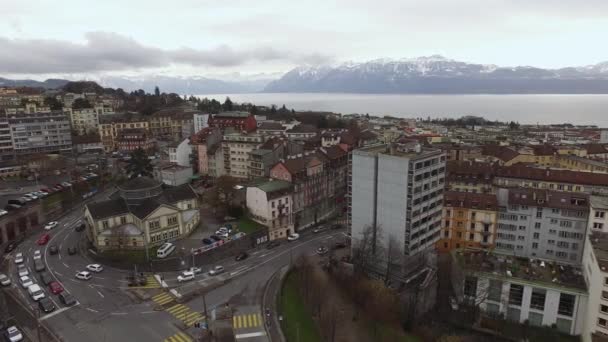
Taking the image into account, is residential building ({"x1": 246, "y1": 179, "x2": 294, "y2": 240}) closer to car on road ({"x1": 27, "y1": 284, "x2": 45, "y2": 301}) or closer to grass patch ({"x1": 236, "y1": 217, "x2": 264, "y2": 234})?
grass patch ({"x1": 236, "y1": 217, "x2": 264, "y2": 234})

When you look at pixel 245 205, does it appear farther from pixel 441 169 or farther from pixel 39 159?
pixel 39 159

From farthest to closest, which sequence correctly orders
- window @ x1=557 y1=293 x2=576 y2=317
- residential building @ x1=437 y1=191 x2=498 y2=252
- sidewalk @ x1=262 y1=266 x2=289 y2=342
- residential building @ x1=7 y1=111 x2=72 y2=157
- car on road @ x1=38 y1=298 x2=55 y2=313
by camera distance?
residential building @ x1=7 y1=111 x2=72 y2=157 < residential building @ x1=437 y1=191 x2=498 y2=252 < window @ x1=557 y1=293 x2=576 y2=317 < car on road @ x1=38 y1=298 x2=55 y2=313 < sidewalk @ x1=262 y1=266 x2=289 y2=342

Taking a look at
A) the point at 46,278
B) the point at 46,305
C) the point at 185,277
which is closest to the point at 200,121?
the point at 46,278

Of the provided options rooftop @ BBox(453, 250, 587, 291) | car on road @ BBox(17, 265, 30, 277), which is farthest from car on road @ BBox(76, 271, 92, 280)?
rooftop @ BBox(453, 250, 587, 291)

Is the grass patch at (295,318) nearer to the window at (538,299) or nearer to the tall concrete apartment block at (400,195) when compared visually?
the tall concrete apartment block at (400,195)

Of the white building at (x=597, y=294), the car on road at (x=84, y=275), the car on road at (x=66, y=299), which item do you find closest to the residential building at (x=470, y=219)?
the white building at (x=597, y=294)

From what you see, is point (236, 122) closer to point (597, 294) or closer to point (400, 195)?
point (400, 195)
